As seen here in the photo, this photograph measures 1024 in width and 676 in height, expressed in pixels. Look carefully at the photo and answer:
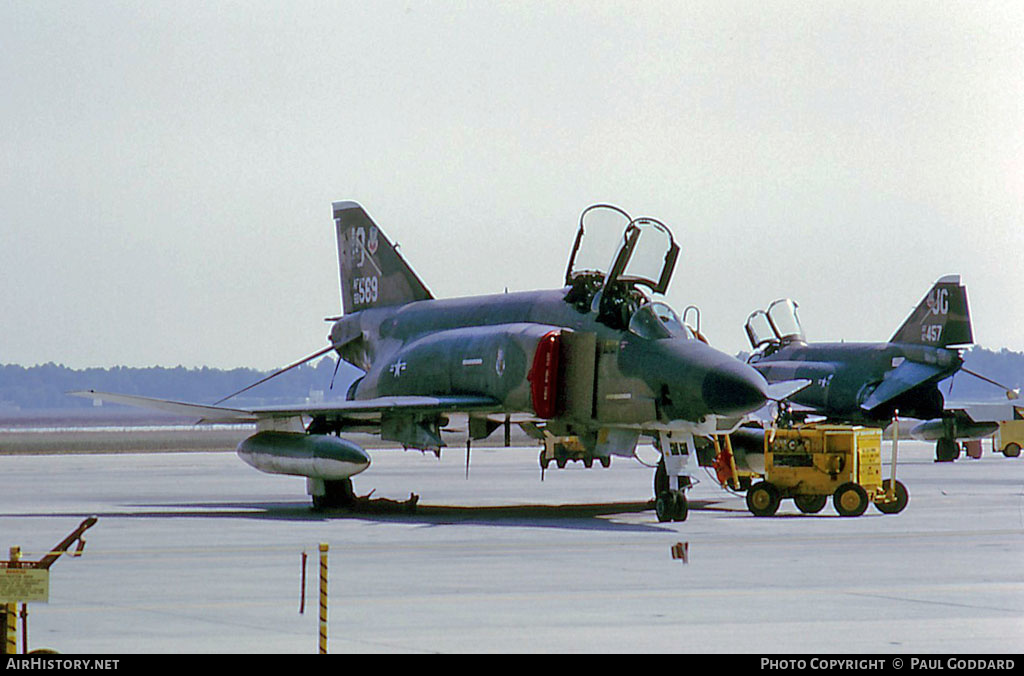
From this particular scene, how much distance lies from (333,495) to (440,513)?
152cm

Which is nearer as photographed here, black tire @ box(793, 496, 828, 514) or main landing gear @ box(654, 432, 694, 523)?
main landing gear @ box(654, 432, 694, 523)

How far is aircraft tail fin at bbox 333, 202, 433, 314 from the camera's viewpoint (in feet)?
80.8

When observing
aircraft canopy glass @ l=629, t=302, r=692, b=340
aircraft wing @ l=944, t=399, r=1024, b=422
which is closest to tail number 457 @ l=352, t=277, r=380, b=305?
aircraft canopy glass @ l=629, t=302, r=692, b=340

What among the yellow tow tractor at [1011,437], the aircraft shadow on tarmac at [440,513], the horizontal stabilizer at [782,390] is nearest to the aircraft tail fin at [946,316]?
the yellow tow tractor at [1011,437]

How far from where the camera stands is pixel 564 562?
44.3ft

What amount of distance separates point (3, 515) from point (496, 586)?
10.6m

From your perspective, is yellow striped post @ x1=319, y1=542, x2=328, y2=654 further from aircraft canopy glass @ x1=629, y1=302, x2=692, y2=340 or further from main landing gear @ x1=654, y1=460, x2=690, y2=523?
aircraft canopy glass @ x1=629, y1=302, x2=692, y2=340

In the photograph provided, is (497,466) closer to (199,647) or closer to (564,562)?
(564,562)

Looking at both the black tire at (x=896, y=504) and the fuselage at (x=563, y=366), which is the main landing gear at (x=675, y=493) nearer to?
the fuselage at (x=563, y=366)

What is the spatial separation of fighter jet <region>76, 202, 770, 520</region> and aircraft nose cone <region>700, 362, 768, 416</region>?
12mm

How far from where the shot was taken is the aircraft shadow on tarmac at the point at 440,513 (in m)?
18.3

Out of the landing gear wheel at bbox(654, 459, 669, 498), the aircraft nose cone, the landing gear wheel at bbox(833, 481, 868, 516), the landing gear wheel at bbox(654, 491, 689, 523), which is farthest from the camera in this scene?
the landing gear wheel at bbox(833, 481, 868, 516)

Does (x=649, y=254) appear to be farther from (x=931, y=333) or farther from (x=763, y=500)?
(x=931, y=333)
